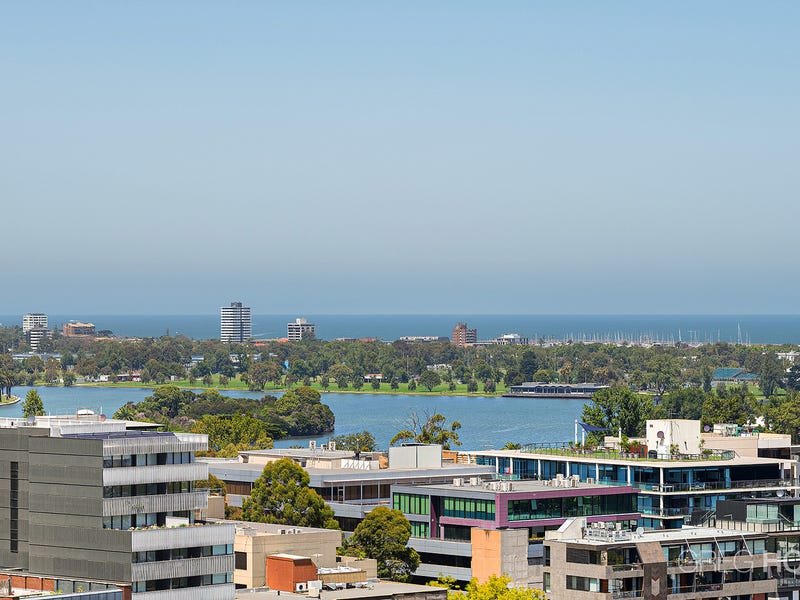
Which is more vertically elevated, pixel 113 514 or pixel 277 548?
pixel 113 514

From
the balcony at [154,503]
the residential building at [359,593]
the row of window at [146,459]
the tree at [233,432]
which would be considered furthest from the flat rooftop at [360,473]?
the tree at [233,432]

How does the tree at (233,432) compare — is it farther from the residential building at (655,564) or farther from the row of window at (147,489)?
the row of window at (147,489)

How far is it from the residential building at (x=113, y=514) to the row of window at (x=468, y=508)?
1864 centimetres

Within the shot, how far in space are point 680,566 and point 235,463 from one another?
37290 mm

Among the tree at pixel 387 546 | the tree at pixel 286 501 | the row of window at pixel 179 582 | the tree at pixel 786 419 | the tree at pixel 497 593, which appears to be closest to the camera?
the row of window at pixel 179 582

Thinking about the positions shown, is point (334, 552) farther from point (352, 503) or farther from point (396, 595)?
point (352, 503)

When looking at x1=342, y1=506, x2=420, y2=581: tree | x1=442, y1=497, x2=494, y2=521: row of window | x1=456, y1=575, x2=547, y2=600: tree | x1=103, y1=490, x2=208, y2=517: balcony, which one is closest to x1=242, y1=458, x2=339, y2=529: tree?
x1=342, y1=506, x2=420, y2=581: tree

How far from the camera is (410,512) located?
269ft

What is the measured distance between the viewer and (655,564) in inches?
2579

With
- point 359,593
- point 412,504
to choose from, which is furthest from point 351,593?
point 412,504

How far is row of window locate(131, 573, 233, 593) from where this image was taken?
192 feet

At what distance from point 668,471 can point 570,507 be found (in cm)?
933

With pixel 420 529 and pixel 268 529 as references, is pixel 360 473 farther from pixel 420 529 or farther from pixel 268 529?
pixel 268 529

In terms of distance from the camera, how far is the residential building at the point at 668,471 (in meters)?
87.4
